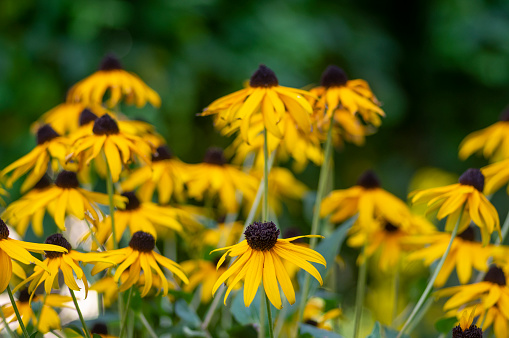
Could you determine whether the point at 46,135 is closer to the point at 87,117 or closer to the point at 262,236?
the point at 87,117

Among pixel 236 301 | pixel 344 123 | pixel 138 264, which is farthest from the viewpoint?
pixel 344 123

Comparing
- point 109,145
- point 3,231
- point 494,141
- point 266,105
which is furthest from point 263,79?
point 494,141

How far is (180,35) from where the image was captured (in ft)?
6.59

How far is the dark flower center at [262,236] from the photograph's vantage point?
475 millimetres

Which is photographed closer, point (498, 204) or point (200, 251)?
point (200, 251)

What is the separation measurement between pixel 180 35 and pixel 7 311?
1.53m

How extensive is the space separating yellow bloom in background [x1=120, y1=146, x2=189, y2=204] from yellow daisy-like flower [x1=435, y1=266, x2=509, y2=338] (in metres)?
0.36

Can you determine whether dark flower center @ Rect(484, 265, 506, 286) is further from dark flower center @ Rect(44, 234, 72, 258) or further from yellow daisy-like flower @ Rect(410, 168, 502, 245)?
dark flower center @ Rect(44, 234, 72, 258)

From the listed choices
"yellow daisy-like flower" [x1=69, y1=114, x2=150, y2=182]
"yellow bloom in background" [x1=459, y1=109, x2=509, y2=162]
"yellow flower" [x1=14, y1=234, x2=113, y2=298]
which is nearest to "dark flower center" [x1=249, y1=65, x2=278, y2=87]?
"yellow daisy-like flower" [x1=69, y1=114, x2=150, y2=182]

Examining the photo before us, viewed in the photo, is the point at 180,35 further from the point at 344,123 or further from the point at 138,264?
the point at 138,264

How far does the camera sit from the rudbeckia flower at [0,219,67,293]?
1.46ft

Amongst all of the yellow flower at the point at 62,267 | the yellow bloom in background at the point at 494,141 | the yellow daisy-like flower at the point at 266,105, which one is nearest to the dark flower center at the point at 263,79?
the yellow daisy-like flower at the point at 266,105

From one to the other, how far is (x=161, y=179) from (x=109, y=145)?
0.59 feet

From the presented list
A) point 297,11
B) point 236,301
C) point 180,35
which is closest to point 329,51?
point 297,11
